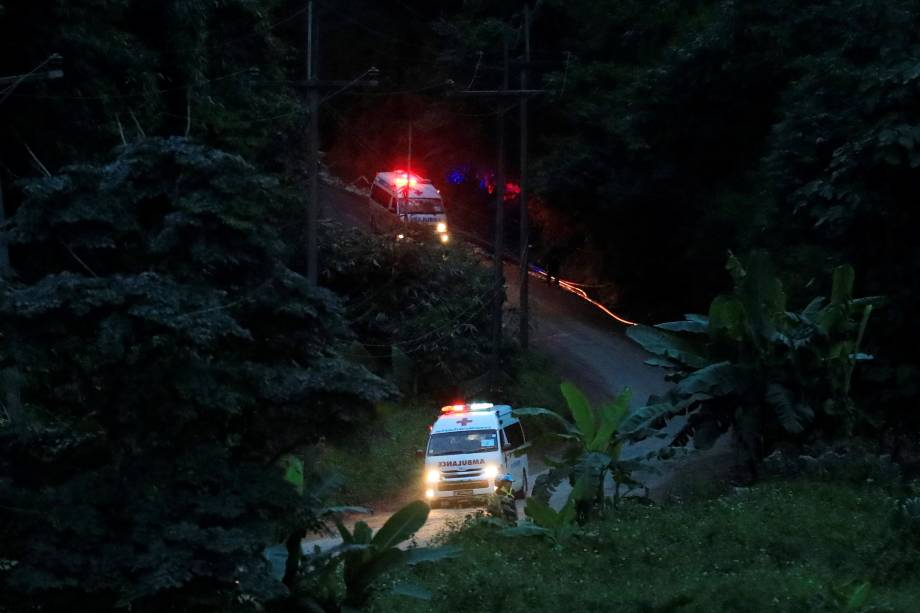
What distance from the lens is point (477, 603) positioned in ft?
42.2

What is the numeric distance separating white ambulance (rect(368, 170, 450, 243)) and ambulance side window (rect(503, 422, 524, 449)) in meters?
13.0

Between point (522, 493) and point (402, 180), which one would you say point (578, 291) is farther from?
point (522, 493)

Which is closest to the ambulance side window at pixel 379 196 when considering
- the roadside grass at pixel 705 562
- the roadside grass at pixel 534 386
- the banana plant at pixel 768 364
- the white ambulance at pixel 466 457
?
the roadside grass at pixel 534 386

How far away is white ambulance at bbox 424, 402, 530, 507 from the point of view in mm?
22531

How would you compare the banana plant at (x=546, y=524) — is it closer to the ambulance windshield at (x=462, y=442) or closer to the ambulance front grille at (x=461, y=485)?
the ambulance front grille at (x=461, y=485)

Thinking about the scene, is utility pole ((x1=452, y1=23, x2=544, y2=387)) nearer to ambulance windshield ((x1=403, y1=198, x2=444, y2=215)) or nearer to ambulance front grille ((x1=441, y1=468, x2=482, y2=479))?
ambulance front grille ((x1=441, y1=468, x2=482, y2=479))

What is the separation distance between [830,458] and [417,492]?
11.2 metres

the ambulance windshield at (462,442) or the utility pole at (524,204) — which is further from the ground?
the utility pole at (524,204)

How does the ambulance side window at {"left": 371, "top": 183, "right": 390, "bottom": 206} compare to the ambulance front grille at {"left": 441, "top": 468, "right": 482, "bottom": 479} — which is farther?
the ambulance side window at {"left": 371, "top": 183, "right": 390, "bottom": 206}

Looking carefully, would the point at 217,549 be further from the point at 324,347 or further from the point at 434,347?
the point at 434,347

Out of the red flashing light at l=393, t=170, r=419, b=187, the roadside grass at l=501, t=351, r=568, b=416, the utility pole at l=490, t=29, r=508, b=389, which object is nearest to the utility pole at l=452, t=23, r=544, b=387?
the utility pole at l=490, t=29, r=508, b=389

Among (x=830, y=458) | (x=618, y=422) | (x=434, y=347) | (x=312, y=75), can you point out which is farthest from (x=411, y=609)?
(x=434, y=347)

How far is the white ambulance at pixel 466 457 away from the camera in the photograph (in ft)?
73.9

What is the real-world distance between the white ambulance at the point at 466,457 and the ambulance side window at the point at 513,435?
60 mm
